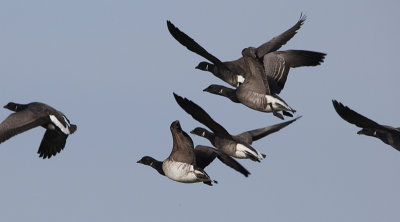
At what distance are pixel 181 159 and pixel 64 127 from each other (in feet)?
10.4

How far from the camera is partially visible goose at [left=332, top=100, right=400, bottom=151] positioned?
16453mm

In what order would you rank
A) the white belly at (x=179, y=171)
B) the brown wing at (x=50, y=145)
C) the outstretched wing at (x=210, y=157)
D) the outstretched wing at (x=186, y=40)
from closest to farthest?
the white belly at (x=179, y=171) < the outstretched wing at (x=210, y=157) < the outstretched wing at (x=186, y=40) < the brown wing at (x=50, y=145)

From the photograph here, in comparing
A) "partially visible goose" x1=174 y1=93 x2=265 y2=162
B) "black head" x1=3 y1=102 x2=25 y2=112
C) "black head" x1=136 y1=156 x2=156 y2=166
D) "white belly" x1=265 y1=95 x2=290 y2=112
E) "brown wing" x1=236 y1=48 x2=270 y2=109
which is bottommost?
"black head" x1=136 y1=156 x2=156 y2=166

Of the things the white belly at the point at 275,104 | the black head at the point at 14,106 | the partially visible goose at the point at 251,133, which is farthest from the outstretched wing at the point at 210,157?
the black head at the point at 14,106

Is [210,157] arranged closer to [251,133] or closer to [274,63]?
[251,133]

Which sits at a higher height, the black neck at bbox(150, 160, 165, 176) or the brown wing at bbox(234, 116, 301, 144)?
the brown wing at bbox(234, 116, 301, 144)

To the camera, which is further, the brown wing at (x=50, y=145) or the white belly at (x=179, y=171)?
the brown wing at (x=50, y=145)

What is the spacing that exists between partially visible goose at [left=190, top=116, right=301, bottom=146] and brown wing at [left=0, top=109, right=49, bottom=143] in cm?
316

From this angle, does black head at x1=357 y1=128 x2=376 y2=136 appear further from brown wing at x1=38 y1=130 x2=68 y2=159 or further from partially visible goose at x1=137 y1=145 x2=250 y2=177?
brown wing at x1=38 y1=130 x2=68 y2=159

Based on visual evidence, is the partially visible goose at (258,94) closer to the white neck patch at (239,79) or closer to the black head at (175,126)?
the white neck patch at (239,79)

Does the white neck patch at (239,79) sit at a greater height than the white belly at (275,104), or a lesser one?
greater

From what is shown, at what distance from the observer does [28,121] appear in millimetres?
18969

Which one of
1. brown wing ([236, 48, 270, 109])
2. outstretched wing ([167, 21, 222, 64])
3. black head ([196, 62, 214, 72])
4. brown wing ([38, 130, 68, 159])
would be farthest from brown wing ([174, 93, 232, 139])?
black head ([196, 62, 214, 72])

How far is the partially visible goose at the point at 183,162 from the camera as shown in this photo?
1683cm
